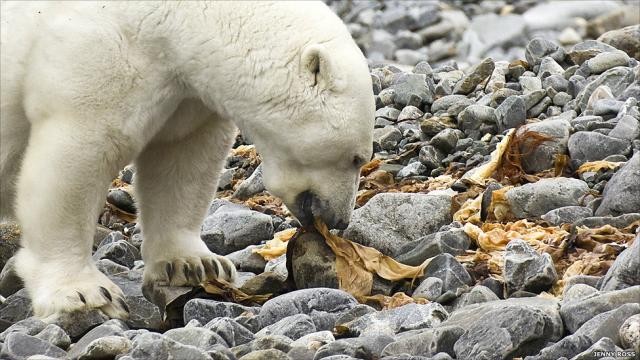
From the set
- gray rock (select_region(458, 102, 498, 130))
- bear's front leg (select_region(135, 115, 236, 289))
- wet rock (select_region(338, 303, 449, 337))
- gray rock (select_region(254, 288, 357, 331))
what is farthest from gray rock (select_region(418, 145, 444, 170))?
wet rock (select_region(338, 303, 449, 337))

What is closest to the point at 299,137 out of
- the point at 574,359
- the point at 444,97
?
the point at 574,359

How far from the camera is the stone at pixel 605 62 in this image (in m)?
9.89

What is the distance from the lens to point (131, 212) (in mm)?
9094

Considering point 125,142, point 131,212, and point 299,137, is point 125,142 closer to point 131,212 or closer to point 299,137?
point 299,137

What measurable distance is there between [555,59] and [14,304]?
5.12 metres

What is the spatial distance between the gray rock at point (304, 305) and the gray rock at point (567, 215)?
1.48 m

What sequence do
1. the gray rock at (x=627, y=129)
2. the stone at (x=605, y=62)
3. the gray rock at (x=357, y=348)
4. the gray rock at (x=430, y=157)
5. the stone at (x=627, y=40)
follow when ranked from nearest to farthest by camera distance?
the gray rock at (x=357, y=348) < the gray rock at (x=627, y=129) < the gray rock at (x=430, y=157) < the stone at (x=605, y=62) < the stone at (x=627, y=40)

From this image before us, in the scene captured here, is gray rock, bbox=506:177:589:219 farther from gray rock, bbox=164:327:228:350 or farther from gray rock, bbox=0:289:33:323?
gray rock, bbox=0:289:33:323

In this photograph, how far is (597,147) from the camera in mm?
8102

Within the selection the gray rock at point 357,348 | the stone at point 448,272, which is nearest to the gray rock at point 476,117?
the stone at point 448,272

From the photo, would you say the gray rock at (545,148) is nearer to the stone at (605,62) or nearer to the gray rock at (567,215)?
the gray rock at (567,215)

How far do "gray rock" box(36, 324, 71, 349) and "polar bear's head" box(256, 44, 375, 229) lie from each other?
1267mm

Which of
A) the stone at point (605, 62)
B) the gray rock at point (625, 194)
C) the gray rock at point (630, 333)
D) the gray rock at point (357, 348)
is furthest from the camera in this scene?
the stone at point (605, 62)

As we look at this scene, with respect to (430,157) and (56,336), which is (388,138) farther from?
(56,336)
